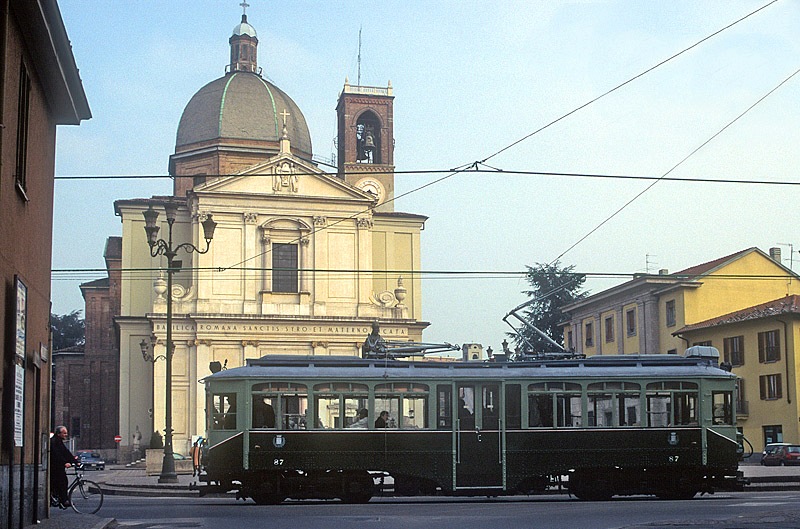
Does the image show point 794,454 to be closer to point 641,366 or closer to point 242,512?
point 641,366

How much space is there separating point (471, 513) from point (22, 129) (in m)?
8.52

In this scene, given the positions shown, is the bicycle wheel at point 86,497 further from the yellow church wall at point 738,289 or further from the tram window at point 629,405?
the yellow church wall at point 738,289

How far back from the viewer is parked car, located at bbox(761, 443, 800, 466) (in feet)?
145

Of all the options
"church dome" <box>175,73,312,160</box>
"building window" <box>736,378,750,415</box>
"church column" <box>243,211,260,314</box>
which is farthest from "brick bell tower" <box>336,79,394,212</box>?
"building window" <box>736,378,750,415</box>

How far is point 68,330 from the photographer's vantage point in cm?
10700

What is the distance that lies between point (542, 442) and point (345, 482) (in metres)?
3.66

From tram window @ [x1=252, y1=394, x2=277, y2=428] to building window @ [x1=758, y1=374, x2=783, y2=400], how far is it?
32312 mm

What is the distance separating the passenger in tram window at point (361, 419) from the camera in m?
Result: 21.7

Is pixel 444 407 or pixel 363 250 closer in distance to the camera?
pixel 444 407

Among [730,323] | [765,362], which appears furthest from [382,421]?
[730,323]

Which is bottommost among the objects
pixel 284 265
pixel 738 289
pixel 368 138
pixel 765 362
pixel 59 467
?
pixel 59 467

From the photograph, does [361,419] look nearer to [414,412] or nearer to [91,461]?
[414,412]

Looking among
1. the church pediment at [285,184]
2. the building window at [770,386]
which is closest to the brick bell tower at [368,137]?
the church pediment at [285,184]

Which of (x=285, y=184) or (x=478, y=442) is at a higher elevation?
(x=285, y=184)
